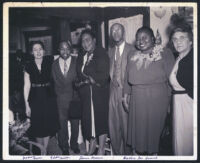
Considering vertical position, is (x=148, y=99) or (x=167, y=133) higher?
(x=148, y=99)

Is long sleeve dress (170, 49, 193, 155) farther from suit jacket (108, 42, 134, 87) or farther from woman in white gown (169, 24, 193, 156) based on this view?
suit jacket (108, 42, 134, 87)

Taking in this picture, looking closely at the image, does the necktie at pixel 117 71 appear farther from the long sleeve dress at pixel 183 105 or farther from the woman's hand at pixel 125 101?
the long sleeve dress at pixel 183 105

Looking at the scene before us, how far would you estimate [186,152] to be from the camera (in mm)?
3609

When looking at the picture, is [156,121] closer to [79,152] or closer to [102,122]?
[102,122]

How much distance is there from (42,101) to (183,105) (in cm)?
143

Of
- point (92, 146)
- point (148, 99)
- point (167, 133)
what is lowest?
point (92, 146)

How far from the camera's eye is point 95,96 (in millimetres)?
3635

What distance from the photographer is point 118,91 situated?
3.62 meters

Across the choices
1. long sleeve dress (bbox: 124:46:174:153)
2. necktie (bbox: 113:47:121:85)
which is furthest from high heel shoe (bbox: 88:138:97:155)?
necktie (bbox: 113:47:121:85)

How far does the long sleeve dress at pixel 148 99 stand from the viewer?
3568 millimetres

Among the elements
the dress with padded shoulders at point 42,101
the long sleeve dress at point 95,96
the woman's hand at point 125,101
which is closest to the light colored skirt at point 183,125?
the woman's hand at point 125,101

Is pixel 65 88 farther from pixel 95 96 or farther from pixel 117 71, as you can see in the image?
pixel 117 71

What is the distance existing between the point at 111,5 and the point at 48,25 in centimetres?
67

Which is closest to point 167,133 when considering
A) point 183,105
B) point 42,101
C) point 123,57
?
point 183,105
